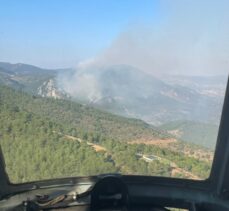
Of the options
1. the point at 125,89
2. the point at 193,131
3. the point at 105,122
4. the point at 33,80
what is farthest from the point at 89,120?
the point at 193,131

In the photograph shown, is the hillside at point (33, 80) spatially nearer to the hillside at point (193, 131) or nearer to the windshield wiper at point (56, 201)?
the windshield wiper at point (56, 201)

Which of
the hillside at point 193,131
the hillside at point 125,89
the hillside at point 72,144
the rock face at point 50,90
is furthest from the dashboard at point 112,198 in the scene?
the rock face at point 50,90

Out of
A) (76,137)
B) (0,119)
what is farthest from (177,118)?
(0,119)

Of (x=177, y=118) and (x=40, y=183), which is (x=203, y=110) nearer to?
(x=177, y=118)

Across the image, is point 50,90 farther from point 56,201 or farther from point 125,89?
point 56,201

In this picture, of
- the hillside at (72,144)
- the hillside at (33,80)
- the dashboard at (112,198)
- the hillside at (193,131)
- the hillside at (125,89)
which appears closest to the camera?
the dashboard at (112,198)
